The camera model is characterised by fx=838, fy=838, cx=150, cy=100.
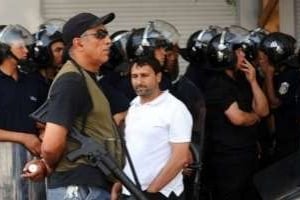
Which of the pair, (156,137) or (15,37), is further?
(15,37)

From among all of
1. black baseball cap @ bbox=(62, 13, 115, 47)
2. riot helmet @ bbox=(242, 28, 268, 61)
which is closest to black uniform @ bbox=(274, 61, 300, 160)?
Answer: riot helmet @ bbox=(242, 28, 268, 61)

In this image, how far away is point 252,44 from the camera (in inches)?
274

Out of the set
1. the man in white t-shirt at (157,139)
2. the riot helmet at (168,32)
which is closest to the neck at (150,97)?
the man in white t-shirt at (157,139)

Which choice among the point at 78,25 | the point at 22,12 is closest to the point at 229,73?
the point at 78,25

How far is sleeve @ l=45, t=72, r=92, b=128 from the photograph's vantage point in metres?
4.13

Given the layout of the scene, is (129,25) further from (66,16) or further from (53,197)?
(53,197)

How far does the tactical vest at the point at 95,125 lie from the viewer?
4258 millimetres

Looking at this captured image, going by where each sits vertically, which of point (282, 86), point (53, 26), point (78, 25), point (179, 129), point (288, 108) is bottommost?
point (288, 108)

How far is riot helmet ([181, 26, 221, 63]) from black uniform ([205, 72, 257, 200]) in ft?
1.38

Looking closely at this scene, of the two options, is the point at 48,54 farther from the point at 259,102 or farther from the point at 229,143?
the point at 259,102

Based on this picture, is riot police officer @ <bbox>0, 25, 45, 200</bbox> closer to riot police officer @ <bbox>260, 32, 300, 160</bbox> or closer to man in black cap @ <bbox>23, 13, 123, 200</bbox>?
man in black cap @ <bbox>23, 13, 123, 200</bbox>

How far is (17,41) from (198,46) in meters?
Answer: 1.49

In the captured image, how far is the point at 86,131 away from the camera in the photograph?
4270mm

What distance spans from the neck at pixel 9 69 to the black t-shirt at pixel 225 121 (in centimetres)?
146
